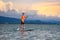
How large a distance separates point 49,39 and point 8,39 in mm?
1695

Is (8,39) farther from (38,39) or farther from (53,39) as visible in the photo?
(53,39)

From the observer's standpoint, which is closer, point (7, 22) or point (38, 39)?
point (38, 39)

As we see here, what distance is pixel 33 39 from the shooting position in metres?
8.37

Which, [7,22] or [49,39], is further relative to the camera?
[7,22]

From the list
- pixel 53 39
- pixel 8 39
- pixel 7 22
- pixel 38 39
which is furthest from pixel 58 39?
pixel 7 22

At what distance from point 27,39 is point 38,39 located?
1.53 feet

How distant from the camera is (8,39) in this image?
26.9ft

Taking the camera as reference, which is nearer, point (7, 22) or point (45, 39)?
point (45, 39)

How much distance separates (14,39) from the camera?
26.9 feet

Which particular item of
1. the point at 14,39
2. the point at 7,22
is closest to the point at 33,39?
the point at 14,39

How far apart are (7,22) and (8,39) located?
15.3 meters

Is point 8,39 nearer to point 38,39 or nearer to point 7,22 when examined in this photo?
point 38,39

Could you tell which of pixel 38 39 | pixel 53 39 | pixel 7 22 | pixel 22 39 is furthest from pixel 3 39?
pixel 7 22

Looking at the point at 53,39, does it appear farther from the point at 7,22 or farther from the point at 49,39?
the point at 7,22
